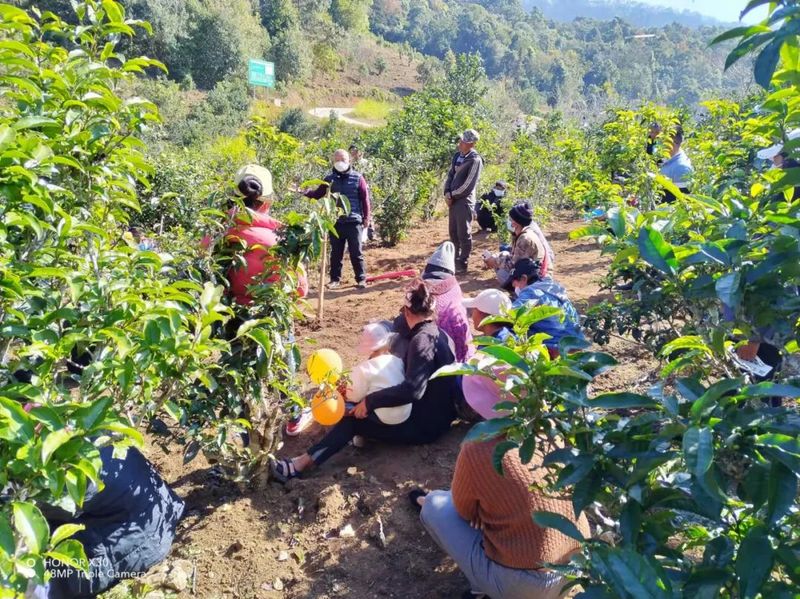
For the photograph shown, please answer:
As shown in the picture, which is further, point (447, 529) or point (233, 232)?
point (233, 232)

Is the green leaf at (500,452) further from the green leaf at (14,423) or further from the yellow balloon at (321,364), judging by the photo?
the yellow balloon at (321,364)

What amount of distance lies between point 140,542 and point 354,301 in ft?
12.3

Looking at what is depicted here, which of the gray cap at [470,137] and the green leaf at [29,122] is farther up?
the green leaf at [29,122]

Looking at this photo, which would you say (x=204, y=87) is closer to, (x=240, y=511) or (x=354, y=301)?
(x=354, y=301)

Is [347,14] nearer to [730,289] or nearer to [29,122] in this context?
[29,122]

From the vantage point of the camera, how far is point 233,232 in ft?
10.0

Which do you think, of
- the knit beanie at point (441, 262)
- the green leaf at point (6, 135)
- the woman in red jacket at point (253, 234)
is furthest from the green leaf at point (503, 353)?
the knit beanie at point (441, 262)

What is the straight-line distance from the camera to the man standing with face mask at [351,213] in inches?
235

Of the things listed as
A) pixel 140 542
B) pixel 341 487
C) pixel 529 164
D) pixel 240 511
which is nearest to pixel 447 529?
pixel 341 487

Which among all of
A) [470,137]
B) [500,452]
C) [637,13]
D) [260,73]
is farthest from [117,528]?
[637,13]

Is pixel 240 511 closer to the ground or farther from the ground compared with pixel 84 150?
closer to the ground

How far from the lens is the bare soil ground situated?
2.43 m

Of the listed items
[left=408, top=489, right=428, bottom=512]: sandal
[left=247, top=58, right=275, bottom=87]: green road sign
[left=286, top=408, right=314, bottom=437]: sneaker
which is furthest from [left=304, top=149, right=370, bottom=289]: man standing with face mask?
[left=247, top=58, right=275, bottom=87]: green road sign

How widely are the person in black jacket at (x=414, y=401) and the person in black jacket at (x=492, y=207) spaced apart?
449cm
